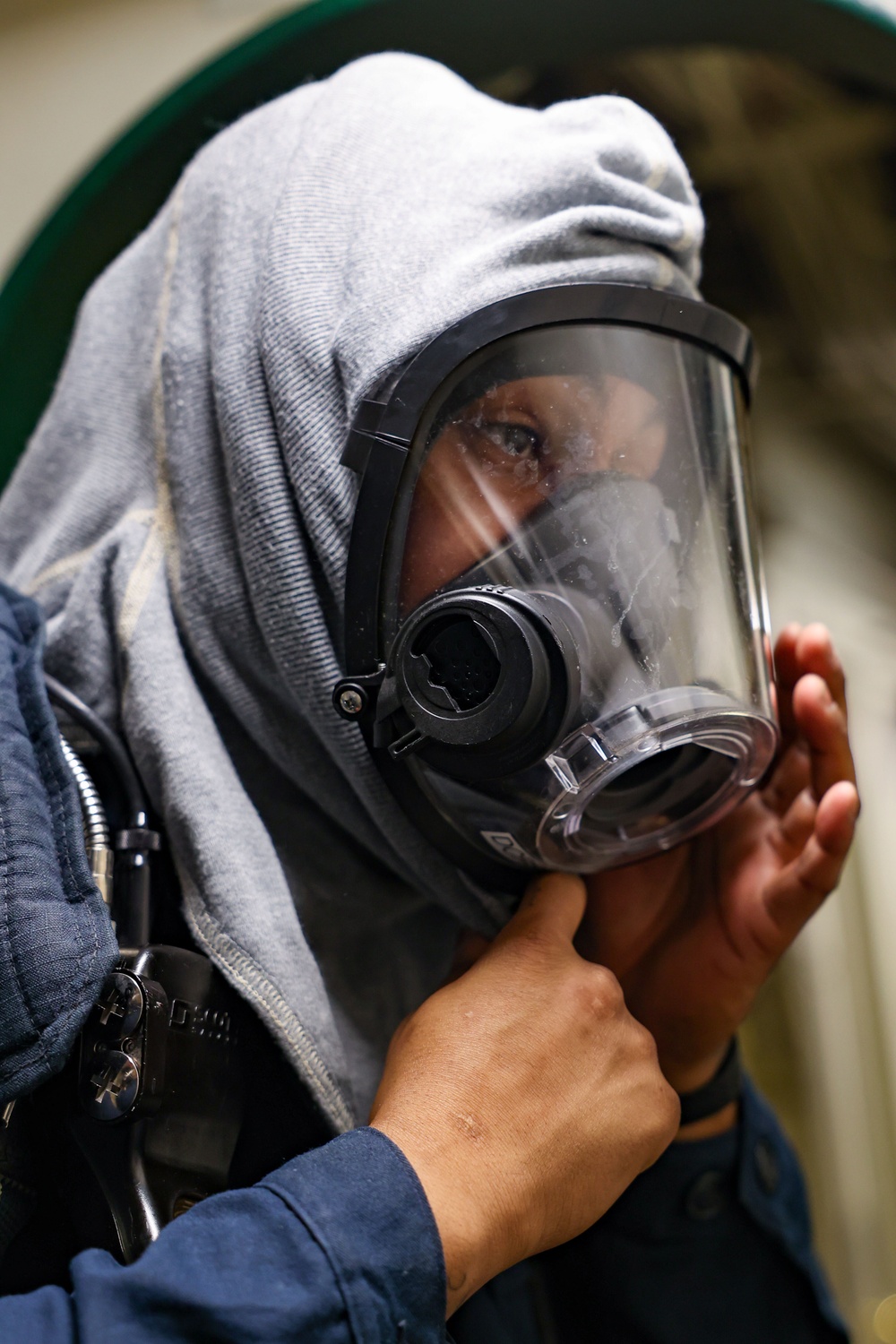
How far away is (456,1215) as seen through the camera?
0.52 metres

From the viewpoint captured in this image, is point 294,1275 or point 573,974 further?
point 573,974

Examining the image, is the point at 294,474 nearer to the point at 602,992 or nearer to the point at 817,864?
the point at 602,992

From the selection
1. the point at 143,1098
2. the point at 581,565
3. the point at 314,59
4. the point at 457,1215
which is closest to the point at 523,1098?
the point at 457,1215

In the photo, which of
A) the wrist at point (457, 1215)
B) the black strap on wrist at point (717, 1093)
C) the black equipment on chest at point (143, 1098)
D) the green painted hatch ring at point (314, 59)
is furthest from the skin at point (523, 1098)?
the green painted hatch ring at point (314, 59)

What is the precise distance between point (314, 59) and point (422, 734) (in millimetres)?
767

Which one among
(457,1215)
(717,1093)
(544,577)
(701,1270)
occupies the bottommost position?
(701,1270)

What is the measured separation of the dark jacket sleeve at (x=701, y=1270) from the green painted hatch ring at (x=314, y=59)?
3.17 feet

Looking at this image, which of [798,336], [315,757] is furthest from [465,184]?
[798,336]

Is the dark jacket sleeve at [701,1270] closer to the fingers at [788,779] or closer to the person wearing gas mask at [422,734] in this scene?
the person wearing gas mask at [422,734]

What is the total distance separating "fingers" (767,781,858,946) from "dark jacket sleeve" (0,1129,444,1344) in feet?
1.42

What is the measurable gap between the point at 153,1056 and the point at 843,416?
1.23 m

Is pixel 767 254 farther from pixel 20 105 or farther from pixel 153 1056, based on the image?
pixel 153 1056

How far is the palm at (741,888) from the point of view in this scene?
2.62ft

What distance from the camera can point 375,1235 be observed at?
0.49 meters
